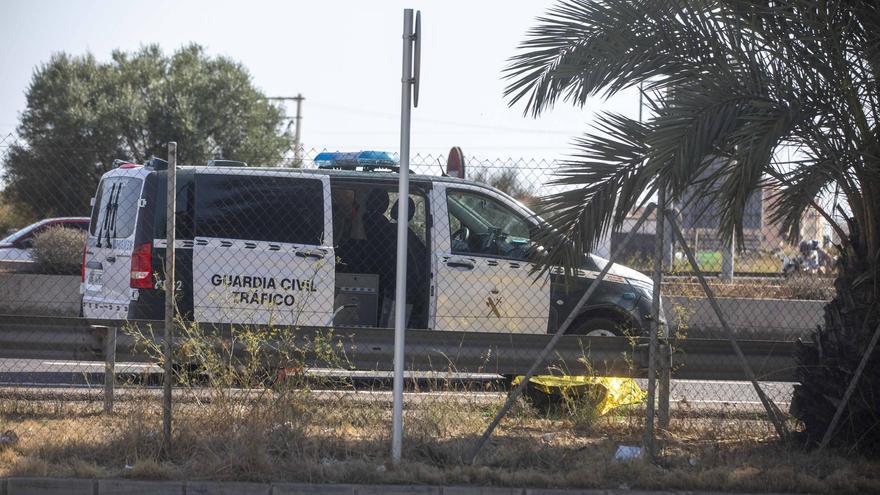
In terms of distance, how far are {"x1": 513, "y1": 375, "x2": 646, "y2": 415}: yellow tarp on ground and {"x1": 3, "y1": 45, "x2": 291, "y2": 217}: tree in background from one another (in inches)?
837

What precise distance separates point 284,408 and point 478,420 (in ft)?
4.95

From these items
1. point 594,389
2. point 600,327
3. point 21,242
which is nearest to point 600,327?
point 600,327

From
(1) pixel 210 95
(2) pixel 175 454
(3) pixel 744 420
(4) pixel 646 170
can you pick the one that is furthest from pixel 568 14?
(1) pixel 210 95

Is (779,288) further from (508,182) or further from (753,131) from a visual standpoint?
(753,131)

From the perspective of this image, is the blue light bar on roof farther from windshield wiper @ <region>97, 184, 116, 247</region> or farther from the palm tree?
the palm tree

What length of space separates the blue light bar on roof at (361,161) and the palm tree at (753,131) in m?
3.16

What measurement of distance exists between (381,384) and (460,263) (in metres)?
1.37

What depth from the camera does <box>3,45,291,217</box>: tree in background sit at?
28469 mm

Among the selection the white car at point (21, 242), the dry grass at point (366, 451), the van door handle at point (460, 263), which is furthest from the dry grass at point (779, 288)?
the white car at point (21, 242)

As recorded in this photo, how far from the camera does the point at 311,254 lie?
337 inches

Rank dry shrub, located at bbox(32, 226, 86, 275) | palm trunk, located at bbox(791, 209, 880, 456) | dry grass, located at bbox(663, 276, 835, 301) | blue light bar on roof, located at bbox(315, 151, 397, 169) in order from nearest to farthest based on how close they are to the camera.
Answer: palm trunk, located at bbox(791, 209, 880, 456) < blue light bar on roof, located at bbox(315, 151, 397, 169) < dry grass, located at bbox(663, 276, 835, 301) < dry shrub, located at bbox(32, 226, 86, 275)

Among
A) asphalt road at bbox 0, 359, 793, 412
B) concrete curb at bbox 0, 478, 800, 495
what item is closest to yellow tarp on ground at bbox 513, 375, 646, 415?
asphalt road at bbox 0, 359, 793, 412

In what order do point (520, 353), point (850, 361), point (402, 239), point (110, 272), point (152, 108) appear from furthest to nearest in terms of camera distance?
point (152, 108) < point (110, 272) < point (520, 353) < point (850, 361) < point (402, 239)

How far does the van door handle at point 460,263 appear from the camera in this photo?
8688 mm
